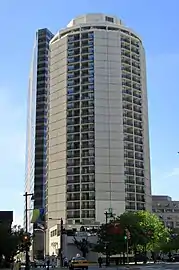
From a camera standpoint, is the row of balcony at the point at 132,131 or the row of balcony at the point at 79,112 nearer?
the row of balcony at the point at 132,131

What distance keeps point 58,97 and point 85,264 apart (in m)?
99.8

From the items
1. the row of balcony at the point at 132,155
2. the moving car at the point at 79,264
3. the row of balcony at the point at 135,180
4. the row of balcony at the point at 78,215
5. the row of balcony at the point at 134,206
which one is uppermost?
the row of balcony at the point at 132,155

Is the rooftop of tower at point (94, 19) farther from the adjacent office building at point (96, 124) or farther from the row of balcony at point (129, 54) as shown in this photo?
the row of balcony at point (129, 54)

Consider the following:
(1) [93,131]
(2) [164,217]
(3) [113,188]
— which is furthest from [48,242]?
(2) [164,217]

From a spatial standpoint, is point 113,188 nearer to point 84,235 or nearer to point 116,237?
point 84,235

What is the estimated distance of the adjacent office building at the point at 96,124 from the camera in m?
140

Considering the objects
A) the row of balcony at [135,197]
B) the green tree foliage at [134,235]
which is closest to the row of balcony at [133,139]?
the row of balcony at [135,197]

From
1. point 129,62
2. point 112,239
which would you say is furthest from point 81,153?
point 112,239

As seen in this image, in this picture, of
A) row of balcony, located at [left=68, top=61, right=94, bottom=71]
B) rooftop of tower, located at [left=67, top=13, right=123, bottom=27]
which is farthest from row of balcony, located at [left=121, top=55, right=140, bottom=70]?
rooftop of tower, located at [left=67, top=13, right=123, bottom=27]

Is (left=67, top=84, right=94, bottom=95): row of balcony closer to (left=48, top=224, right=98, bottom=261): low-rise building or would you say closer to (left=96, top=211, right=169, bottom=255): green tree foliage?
(left=48, top=224, right=98, bottom=261): low-rise building

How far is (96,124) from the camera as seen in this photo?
476 ft

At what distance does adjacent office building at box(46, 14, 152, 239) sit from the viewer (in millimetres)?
139500

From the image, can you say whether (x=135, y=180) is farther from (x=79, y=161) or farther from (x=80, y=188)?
(x=79, y=161)

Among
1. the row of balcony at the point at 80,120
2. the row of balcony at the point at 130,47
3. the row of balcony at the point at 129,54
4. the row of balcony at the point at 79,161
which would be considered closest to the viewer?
the row of balcony at the point at 79,161
